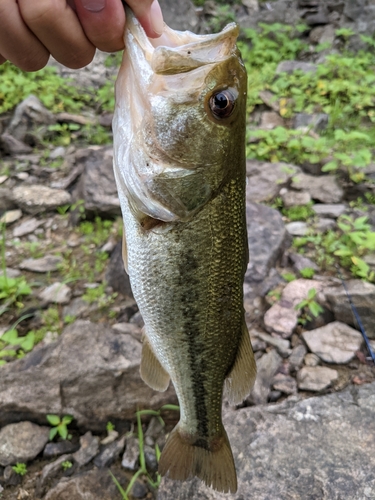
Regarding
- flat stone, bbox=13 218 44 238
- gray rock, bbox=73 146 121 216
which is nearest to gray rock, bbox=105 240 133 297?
gray rock, bbox=73 146 121 216

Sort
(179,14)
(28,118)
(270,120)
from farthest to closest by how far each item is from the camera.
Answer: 1. (179,14)
2. (270,120)
3. (28,118)

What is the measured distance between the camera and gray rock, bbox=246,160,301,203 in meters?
4.67

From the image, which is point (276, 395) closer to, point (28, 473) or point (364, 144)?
point (28, 473)

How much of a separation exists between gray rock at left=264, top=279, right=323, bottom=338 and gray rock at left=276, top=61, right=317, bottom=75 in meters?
5.66

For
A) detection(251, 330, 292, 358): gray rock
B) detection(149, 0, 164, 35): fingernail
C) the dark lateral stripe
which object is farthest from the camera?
detection(251, 330, 292, 358): gray rock

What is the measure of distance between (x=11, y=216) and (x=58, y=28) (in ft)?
13.4

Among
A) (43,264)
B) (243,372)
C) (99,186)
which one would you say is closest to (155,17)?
(243,372)

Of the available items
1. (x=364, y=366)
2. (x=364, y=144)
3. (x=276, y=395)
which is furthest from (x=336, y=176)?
(x=276, y=395)

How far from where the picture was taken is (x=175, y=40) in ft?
4.95

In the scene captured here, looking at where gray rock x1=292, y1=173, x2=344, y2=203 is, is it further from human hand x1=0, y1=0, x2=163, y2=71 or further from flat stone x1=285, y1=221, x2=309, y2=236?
human hand x1=0, y1=0, x2=163, y2=71

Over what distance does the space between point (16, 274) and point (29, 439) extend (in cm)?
189

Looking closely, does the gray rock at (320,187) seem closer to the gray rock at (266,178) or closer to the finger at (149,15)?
the gray rock at (266,178)

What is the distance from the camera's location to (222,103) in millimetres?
1468

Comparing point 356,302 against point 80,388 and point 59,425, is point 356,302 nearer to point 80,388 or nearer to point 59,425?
point 80,388
